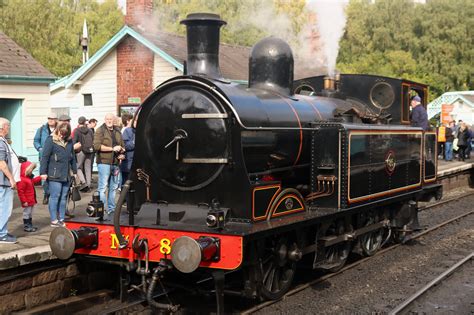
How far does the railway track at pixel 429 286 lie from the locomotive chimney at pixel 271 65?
2680 mm

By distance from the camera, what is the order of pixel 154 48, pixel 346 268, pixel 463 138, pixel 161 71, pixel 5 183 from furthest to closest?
pixel 463 138
pixel 161 71
pixel 154 48
pixel 346 268
pixel 5 183

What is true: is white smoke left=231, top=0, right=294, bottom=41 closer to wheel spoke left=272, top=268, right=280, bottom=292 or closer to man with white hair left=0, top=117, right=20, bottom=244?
man with white hair left=0, top=117, right=20, bottom=244

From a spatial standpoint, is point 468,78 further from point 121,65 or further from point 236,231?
point 236,231

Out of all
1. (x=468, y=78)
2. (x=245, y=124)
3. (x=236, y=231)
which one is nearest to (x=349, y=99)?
(x=245, y=124)

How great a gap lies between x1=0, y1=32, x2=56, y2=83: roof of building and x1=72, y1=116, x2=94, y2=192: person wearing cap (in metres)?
1.85

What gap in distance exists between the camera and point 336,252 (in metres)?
7.19

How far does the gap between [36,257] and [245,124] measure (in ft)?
8.21

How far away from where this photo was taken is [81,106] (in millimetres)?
17156

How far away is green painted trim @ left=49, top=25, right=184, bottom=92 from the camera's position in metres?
14.8

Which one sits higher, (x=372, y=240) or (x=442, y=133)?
(x=442, y=133)

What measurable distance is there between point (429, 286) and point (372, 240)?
1674 millimetres

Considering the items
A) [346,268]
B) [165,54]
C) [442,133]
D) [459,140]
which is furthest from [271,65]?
[459,140]

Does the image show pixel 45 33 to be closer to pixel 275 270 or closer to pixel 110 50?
pixel 110 50

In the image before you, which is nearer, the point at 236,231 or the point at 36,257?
the point at 236,231
